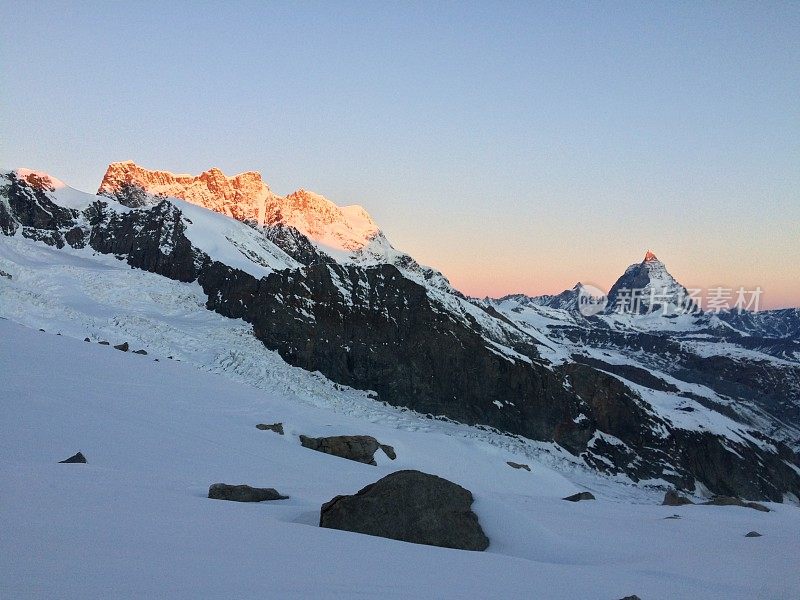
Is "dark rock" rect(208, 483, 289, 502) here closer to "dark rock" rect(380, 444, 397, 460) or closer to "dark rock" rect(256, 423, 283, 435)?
"dark rock" rect(256, 423, 283, 435)

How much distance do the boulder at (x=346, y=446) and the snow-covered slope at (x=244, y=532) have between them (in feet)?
6.26

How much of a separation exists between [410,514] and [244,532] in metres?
2.64

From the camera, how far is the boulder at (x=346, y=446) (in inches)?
778

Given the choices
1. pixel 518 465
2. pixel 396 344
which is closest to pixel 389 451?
pixel 518 465

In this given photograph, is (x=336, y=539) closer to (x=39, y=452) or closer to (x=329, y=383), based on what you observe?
(x=39, y=452)

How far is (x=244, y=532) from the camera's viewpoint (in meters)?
5.59

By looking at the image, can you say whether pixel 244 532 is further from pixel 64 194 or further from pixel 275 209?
pixel 275 209

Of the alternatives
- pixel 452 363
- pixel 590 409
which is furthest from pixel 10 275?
pixel 590 409

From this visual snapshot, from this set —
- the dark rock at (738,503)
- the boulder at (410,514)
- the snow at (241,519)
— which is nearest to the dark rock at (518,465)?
the snow at (241,519)

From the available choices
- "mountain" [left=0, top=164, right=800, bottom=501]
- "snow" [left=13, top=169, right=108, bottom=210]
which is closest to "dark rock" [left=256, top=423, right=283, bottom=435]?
"mountain" [left=0, top=164, right=800, bottom=501]

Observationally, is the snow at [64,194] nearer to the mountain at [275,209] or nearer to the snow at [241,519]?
the mountain at [275,209]

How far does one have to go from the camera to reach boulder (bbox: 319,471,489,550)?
7055 millimetres

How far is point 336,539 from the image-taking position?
19.4ft

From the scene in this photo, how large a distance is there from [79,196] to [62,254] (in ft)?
61.9
